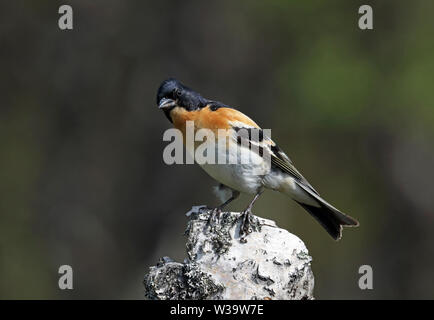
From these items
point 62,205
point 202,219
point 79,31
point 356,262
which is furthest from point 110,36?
point 202,219

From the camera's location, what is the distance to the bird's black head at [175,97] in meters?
6.33

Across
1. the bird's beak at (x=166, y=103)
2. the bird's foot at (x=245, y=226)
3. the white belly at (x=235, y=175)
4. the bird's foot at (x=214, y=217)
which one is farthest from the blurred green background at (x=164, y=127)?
the bird's foot at (x=245, y=226)

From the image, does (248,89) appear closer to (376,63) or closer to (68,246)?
(376,63)

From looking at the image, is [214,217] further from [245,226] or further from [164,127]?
[164,127]

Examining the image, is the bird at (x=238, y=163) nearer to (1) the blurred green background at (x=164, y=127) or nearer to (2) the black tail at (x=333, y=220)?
(2) the black tail at (x=333, y=220)

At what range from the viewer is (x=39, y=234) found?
12.5 meters

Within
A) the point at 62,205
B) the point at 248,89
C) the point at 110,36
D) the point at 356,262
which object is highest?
the point at 110,36

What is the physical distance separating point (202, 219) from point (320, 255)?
7280 mm

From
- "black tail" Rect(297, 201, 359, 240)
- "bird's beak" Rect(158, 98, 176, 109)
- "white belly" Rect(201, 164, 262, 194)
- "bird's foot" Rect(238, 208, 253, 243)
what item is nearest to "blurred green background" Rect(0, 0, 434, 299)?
"black tail" Rect(297, 201, 359, 240)

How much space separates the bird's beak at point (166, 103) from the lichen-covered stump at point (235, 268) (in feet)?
5.51

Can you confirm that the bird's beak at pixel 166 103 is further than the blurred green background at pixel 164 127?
No

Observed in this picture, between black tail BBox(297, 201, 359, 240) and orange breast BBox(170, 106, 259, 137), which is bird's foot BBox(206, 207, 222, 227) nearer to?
orange breast BBox(170, 106, 259, 137)

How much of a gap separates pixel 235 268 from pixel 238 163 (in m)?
1.55

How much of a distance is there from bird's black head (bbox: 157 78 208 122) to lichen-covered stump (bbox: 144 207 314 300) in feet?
5.64
